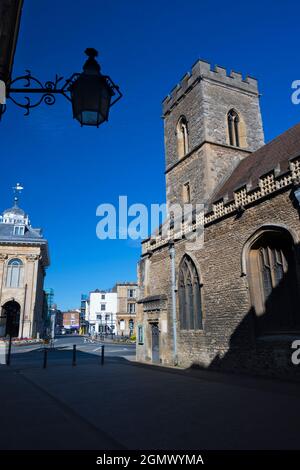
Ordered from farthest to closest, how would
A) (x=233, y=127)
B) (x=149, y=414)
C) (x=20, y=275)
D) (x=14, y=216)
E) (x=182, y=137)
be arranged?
(x=14, y=216), (x=20, y=275), (x=182, y=137), (x=233, y=127), (x=149, y=414)

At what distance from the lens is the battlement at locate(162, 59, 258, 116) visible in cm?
2200

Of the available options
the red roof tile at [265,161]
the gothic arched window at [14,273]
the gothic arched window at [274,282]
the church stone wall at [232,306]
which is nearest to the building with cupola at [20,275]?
the gothic arched window at [14,273]

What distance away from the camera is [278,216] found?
11.9 m

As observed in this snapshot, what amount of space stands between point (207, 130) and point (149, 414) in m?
17.6

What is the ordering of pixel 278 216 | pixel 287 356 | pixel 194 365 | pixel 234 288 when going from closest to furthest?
1. pixel 287 356
2. pixel 278 216
3. pixel 234 288
4. pixel 194 365

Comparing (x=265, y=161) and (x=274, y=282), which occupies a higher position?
(x=265, y=161)

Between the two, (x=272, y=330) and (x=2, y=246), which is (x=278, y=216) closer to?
(x=272, y=330)

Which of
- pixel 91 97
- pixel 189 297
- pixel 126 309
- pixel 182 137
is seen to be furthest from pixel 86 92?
pixel 126 309

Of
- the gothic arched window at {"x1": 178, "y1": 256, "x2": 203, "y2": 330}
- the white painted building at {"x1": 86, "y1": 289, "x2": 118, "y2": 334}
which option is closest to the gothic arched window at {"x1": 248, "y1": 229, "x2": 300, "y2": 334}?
the gothic arched window at {"x1": 178, "y1": 256, "x2": 203, "y2": 330}

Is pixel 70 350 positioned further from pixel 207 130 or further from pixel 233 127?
pixel 233 127

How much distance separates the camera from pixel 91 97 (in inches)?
168

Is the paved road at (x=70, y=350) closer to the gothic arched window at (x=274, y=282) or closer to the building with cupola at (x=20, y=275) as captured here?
the building with cupola at (x=20, y=275)
